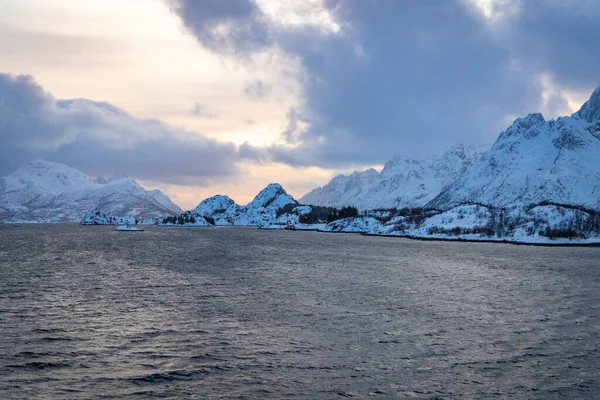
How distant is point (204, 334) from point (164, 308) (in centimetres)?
1370

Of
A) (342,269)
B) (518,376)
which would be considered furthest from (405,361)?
(342,269)

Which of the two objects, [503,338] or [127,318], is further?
[127,318]

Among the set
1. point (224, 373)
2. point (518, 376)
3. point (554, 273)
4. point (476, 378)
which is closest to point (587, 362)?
point (518, 376)

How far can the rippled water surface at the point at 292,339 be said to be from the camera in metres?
30.2

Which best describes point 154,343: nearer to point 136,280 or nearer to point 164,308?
point 164,308

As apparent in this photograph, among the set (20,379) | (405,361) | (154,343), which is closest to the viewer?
(20,379)

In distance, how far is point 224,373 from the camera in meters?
32.5

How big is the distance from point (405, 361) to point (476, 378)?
5.15 m

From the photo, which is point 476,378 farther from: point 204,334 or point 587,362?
point 204,334

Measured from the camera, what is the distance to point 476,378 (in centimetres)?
3206

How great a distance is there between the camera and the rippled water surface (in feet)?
99.2

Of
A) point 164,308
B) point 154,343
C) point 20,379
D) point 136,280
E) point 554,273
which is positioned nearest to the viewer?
point 20,379

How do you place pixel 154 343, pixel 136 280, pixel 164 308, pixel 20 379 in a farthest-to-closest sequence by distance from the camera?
1. pixel 136 280
2. pixel 164 308
3. pixel 154 343
4. pixel 20 379

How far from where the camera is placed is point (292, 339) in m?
41.5
